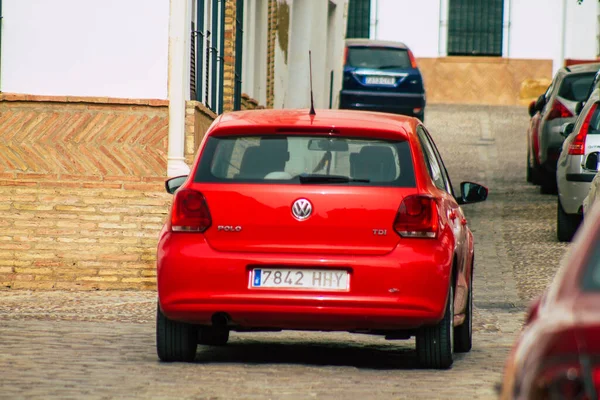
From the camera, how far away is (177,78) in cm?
1455

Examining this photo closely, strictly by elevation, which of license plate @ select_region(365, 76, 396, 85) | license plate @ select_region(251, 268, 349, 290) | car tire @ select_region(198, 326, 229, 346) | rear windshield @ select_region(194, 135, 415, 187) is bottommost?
car tire @ select_region(198, 326, 229, 346)

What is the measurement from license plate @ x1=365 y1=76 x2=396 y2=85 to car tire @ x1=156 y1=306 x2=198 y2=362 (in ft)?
73.7

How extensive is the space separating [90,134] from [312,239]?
6749mm

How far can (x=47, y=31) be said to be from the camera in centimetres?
1470

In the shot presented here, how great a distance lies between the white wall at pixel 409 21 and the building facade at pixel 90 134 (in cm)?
3030

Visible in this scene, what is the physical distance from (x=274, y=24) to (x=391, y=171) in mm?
15726

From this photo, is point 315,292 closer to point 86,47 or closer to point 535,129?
point 86,47

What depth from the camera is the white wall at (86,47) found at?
14617mm

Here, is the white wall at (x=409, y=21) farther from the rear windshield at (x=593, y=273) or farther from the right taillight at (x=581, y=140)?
the rear windshield at (x=593, y=273)

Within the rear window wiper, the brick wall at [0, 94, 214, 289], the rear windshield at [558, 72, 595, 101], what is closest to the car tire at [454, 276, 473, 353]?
the rear window wiper

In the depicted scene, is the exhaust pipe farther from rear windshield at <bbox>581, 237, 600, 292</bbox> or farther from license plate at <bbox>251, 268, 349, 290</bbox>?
rear windshield at <bbox>581, 237, 600, 292</bbox>

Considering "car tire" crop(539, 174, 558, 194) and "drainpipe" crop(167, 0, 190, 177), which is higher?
"drainpipe" crop(167, 0, 190, 177)

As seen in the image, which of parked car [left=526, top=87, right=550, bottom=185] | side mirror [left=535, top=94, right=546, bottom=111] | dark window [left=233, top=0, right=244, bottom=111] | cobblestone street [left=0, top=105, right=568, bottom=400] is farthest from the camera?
parked car [left=526, top=87, right=550, bottom=185]

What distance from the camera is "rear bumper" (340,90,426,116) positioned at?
30641mm
